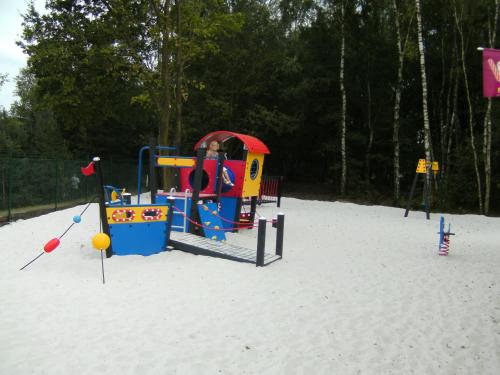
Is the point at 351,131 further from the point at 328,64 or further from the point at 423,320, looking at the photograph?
the point at 423,320

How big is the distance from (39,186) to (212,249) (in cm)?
896

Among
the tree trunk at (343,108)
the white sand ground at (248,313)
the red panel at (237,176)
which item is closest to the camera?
the white sand ground at (248,313)

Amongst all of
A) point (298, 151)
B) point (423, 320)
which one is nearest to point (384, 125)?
point (298, 151)

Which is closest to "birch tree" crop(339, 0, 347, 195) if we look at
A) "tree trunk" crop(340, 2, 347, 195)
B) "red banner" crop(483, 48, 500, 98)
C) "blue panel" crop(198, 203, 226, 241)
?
"tree trunk" crop(340, 2, 347, 195)

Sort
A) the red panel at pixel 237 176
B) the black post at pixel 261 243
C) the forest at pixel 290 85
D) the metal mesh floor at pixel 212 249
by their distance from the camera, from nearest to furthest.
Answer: the black post at pixel 261 243
the metal mesh floor at pixel 212 249
the red panel at pixel 237 176
the forest at pixel 290 85

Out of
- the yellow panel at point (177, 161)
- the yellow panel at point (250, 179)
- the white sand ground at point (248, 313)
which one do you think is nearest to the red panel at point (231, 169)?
the yellow panel at point (250, 179)

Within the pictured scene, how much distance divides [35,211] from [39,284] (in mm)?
7945

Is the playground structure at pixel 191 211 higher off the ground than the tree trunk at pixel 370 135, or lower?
lower

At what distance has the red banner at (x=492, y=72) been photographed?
648 cm

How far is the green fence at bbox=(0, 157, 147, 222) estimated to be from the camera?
12.2m

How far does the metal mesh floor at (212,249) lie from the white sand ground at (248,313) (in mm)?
189

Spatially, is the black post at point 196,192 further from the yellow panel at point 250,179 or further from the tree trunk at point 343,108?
the tree trunk at point 343,108

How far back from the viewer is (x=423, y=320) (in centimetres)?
507

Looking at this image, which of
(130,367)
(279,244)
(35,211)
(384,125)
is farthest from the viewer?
(384,125)
